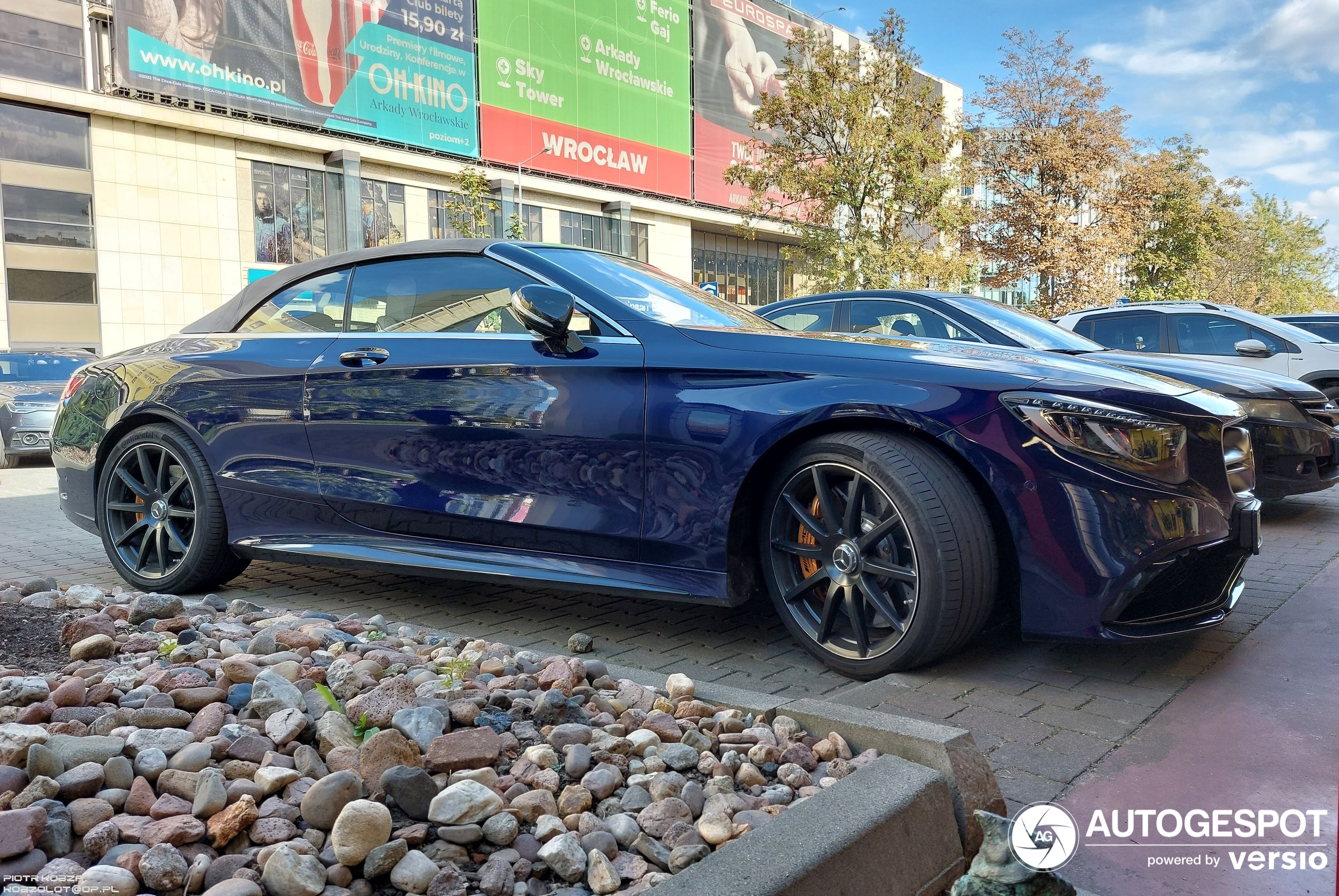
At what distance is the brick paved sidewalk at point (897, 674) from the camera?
283 cm

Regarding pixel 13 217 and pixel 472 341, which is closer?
pixel 472 341

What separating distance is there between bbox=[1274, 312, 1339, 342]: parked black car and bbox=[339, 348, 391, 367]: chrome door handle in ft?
33.9

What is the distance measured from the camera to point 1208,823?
2277mm

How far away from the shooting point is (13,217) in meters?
30.8

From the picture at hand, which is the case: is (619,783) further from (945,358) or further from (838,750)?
(945,358)

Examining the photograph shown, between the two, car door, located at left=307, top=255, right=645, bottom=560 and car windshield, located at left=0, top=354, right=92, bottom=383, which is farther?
car windshield, located at left=0, top=354, right=92, bottom=383

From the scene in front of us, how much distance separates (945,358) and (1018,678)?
1.07 meters

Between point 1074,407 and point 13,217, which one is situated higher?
point 13,217

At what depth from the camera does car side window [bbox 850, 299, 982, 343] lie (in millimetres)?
7027

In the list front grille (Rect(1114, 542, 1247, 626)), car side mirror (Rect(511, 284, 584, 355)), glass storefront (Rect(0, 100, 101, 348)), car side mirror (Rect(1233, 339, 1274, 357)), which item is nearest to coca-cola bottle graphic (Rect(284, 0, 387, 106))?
glass storefront (Rect(0, 100, 101, 348))

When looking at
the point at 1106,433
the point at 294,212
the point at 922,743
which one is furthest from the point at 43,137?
the point at 922,743

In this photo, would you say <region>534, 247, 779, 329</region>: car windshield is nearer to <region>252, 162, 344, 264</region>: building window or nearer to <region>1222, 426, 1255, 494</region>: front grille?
<region>1222, 426, 1255, 494</region>: front grille

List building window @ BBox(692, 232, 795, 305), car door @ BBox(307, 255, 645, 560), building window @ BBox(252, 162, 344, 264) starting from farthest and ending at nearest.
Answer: building window @ BBox(692, 232, 795, 305) < building window @ BBox(252, 162, 344, 264) < car door @ BBox(307, 255, 645, 560)

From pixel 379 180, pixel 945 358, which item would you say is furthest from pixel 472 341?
pixel 379 180
